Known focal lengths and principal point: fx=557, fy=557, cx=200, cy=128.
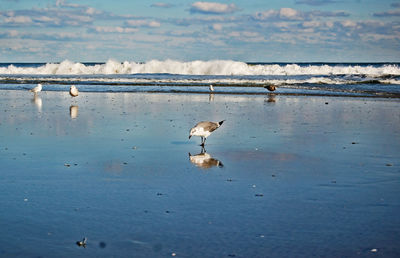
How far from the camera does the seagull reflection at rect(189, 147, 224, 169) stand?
10.7 m

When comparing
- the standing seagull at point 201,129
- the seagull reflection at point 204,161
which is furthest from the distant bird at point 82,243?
the standing seagull at point 201,129

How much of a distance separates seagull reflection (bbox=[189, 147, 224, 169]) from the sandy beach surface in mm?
21

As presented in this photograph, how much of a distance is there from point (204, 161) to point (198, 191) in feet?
8.75

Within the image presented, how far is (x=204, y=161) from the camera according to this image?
437 inches

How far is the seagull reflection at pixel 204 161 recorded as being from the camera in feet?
35.0

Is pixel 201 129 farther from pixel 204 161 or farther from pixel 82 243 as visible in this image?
pixel 82 243

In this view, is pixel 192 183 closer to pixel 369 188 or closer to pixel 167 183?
pixel 167 183

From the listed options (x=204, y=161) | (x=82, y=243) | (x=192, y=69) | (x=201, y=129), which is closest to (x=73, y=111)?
(x=201, y=129)

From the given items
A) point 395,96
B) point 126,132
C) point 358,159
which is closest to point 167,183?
point 358,159

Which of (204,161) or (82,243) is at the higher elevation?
(204,161)

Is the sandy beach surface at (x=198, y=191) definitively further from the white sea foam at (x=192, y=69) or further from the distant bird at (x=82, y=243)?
the white sea foam at (x=192, y=69)

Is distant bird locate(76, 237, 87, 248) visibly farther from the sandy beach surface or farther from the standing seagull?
the standing seagull

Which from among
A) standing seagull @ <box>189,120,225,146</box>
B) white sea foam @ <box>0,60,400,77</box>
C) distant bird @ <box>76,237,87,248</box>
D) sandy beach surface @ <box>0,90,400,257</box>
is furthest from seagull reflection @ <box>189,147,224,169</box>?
white sea foam @ <box>0,60,400,77</box>

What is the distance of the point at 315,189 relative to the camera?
Answer: 8.66 meters
